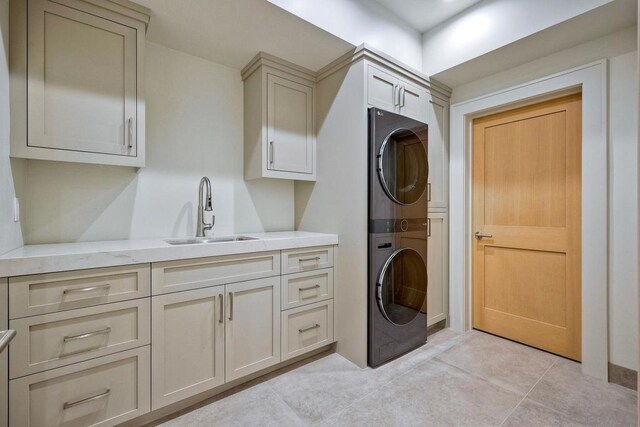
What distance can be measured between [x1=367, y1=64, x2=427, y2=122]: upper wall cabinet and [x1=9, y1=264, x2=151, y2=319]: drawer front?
176cm

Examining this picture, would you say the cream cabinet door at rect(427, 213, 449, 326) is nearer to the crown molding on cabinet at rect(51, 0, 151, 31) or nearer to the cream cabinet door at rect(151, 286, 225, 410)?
the cream cabinet door at rect(151, 286, 225, 410)

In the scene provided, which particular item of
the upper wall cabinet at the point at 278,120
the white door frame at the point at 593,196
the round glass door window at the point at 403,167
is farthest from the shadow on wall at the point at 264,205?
the white door frame at the point at 593,196

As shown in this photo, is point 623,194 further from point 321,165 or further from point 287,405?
point 287,405

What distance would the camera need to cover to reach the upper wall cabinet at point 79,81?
1.39 meters

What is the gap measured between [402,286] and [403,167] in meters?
0.90

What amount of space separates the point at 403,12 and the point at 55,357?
9.84 feet

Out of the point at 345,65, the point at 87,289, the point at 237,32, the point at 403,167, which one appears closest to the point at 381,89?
the point at 345,65

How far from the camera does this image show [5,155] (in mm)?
1300

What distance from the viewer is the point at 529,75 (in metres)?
2.22

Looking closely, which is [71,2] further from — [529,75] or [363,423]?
[529,75]

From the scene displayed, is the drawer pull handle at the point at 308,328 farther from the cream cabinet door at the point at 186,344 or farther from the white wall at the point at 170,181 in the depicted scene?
the white wall at the point at 170,181

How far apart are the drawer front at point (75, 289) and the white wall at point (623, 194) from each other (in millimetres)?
2772

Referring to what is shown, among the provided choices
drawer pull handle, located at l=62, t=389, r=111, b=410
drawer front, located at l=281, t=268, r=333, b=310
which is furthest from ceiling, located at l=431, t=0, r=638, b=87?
drawer pull handle, located at l=62, t=389, r=111, b=410

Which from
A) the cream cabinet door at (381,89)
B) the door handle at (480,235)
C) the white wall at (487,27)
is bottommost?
the door handle at (480,235)
